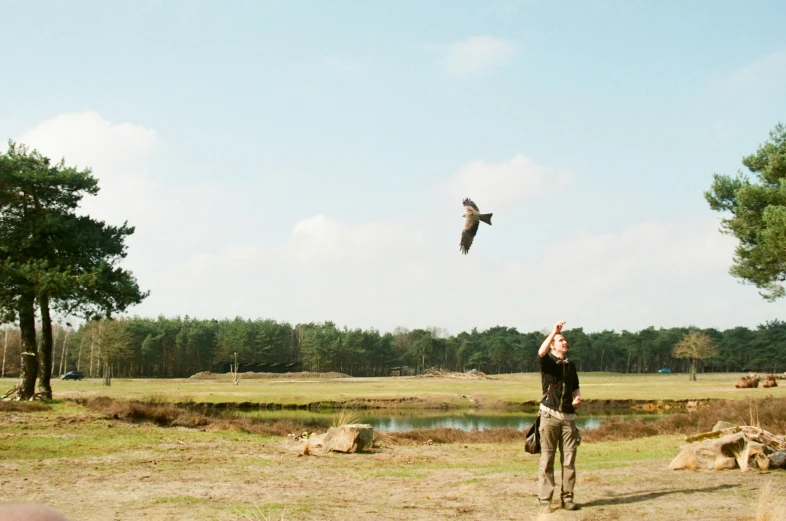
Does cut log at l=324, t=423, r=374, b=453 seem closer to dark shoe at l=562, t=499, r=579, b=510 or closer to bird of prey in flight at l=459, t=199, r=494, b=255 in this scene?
bird of prey in flight at l=459, t=199, r=494, b=255

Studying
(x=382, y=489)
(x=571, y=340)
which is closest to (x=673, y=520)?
(x=382, y=489)

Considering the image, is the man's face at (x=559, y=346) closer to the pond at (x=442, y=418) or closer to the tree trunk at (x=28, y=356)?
the pond at (x=442, y=418)

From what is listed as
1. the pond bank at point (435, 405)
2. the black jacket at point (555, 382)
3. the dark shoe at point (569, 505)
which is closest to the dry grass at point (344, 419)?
the pond bank at point (435, 405)

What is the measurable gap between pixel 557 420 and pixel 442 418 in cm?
3351

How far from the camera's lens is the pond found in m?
38.0

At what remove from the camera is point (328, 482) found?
1413cm

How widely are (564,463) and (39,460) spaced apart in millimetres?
12554

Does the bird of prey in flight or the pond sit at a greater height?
the bird of prey in flight

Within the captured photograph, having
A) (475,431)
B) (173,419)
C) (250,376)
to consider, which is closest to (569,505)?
(475,431)

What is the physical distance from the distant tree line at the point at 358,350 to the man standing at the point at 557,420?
11005cm

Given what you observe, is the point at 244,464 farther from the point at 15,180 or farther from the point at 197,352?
the point at 197,352

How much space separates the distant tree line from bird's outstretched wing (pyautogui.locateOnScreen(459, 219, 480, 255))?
4152 inches

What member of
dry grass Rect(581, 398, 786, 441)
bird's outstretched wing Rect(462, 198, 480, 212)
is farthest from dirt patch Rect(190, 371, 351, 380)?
bird's outstretched wing Rect(462, 198, 480, 212)

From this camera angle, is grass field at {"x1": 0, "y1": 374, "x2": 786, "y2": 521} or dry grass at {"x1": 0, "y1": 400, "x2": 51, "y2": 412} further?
dry grass at {"x1": 0, "y1": 400, "x2": 51, "y2": 412}
